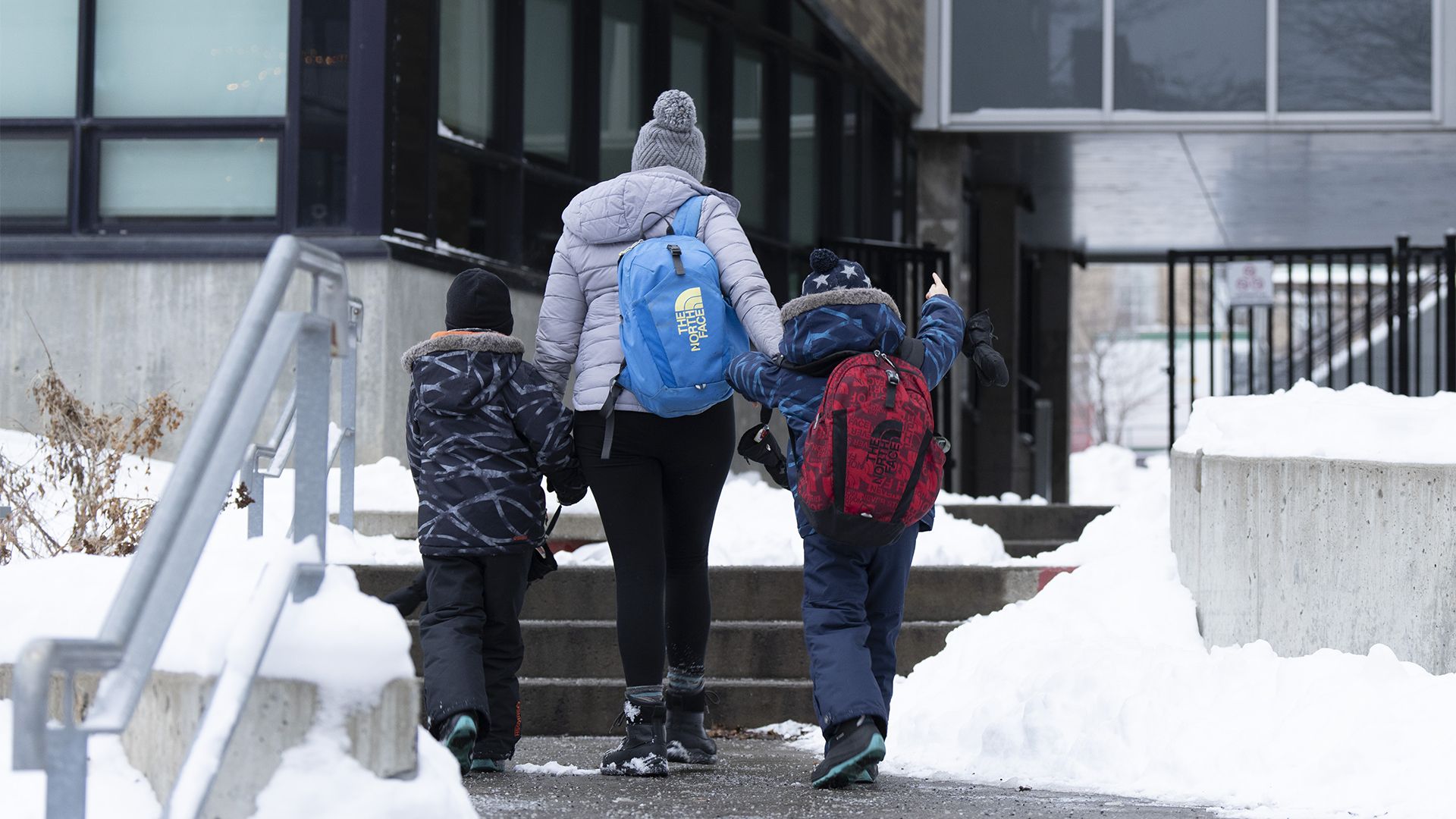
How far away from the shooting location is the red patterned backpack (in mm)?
4699

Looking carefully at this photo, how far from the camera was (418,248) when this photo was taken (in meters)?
9.10

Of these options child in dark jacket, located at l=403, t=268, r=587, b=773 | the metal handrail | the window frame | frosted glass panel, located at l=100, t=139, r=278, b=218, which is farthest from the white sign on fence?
the metal handrail

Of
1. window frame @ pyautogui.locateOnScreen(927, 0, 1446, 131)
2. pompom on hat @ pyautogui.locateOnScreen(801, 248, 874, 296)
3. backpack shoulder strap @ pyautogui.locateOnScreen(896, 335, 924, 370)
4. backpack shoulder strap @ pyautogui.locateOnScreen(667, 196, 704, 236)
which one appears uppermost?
window frame @ pyautogui.locateOnScreen(927, 0, 1446, 131)

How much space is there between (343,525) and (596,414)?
273 centimetres

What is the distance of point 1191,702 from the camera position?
17.1 feet

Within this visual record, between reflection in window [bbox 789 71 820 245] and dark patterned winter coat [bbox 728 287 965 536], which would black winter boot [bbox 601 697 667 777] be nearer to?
dark patterned winter coat [bbox 728 287 965 536]

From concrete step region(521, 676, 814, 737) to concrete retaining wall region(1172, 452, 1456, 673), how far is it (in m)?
1.56

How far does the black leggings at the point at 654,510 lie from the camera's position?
4.89 m

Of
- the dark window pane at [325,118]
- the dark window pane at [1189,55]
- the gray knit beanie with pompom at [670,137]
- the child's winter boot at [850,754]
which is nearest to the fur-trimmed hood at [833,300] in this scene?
the gray knit beanie with pompom at [670,137]

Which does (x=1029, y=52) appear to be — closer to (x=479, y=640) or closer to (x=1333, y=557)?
(x=1333, y=557)

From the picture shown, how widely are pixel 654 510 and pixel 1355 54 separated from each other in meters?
11.2

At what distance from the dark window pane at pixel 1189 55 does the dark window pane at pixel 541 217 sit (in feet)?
19.0

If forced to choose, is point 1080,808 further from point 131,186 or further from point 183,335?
point 131,186

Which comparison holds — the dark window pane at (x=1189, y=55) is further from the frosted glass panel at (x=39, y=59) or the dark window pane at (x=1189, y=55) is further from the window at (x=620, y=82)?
the frosted glass panel at (x=39, y=59)
